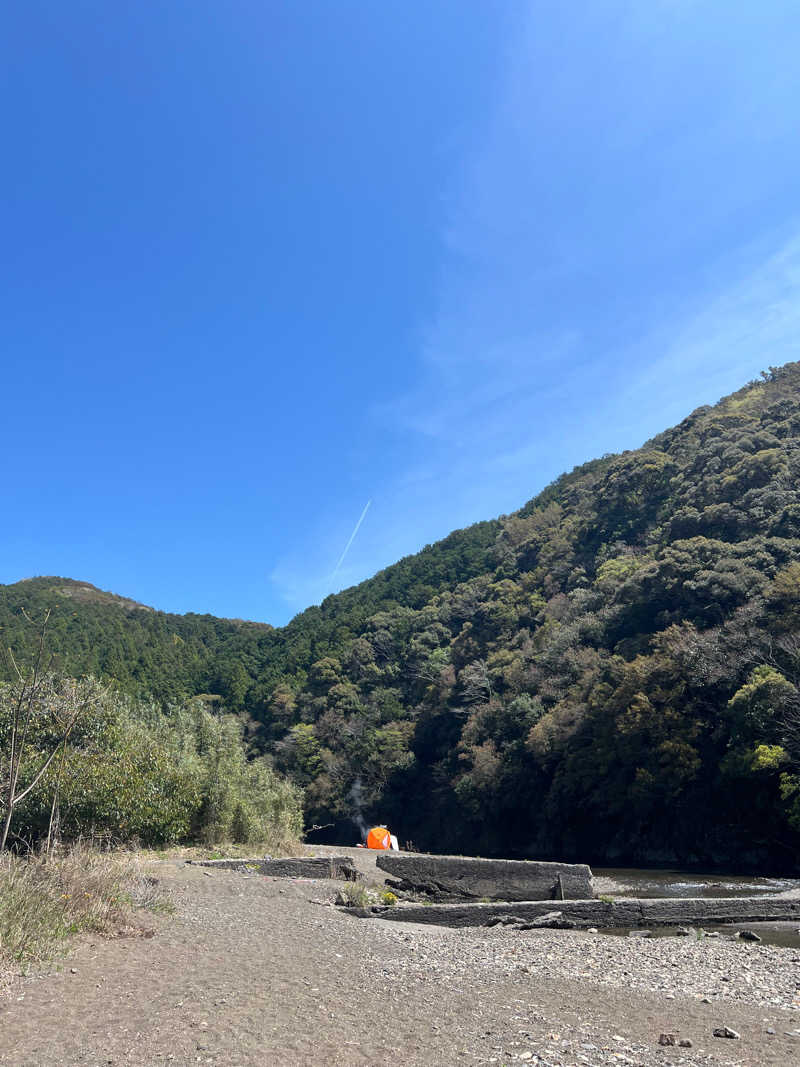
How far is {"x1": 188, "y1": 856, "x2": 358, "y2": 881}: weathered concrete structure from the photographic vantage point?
50.2 ft

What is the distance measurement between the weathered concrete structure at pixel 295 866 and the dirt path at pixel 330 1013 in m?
6.65

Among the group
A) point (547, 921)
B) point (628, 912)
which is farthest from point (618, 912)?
point (547, 921)

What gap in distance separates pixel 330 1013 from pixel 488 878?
40.4ft

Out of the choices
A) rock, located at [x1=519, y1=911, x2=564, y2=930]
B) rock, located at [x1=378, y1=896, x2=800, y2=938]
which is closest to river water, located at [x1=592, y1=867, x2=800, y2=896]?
rock, located at [x1=378, y1=896, x2=800, y2=938]

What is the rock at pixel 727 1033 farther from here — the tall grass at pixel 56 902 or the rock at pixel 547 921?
the rock at pixel 547 921

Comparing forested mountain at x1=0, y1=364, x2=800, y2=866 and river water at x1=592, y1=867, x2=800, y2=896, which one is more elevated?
forested mountain at x1=0, y1=364, x2=800, y2=866

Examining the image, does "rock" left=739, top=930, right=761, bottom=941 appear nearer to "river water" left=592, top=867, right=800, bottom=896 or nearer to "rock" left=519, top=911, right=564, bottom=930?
"rock" left=519, top=911, right=564, bottom=930

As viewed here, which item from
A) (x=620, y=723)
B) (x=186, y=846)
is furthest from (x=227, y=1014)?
(x=620, y=723)

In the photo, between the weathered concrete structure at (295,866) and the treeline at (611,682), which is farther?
the treeline at (611,682)

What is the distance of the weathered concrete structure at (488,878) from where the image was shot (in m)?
15.5

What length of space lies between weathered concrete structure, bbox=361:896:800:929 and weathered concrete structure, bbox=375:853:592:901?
2.40 metres

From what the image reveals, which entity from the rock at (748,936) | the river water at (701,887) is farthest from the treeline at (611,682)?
the rock at (748,936)

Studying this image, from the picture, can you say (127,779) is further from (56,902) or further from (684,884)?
(684,884)

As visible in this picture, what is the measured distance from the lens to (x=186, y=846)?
18.0m
